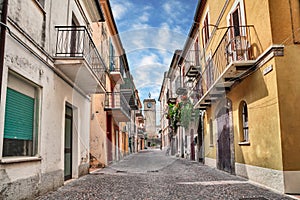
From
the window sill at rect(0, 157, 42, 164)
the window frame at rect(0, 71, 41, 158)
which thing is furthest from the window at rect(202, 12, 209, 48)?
the window sill at rect(0, 157, 42, 164)

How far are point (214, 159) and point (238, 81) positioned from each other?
4792mm

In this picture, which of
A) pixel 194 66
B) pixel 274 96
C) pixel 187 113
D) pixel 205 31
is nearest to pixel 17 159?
pixel 274 96

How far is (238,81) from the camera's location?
8883 millimetres

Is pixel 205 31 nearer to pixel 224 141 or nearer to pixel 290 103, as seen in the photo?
pixel 224 141

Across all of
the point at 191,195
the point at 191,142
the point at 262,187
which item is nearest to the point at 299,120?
Answer: the point at 262,187

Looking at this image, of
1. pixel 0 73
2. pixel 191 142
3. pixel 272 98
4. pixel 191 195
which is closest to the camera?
pixel 0 73

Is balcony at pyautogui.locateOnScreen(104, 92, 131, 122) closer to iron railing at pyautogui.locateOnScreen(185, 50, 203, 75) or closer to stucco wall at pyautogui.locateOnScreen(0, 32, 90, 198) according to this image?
iron railing at pyautogui.locateOnScreen(185, 50, 203, 75)

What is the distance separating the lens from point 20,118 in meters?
5.32

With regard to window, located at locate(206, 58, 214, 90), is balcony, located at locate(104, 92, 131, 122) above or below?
below

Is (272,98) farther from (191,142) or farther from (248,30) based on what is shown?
(191,142)

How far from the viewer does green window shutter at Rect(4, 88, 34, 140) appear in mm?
4863

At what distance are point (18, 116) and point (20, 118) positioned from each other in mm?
89

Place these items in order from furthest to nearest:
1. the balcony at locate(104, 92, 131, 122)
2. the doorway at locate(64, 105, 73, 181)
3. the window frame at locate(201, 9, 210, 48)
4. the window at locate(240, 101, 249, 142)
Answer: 1. the balcony at locate(104, 92, 131, 122)
2. the window frame at locate(201, 9, 210, 48)
3. the window at locate(240, 101, 249, 142)
4. the doorway at locate(64, 105, 73, 181)

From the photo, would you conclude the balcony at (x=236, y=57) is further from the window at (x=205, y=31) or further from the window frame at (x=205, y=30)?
the window at (x=205, y=31)
